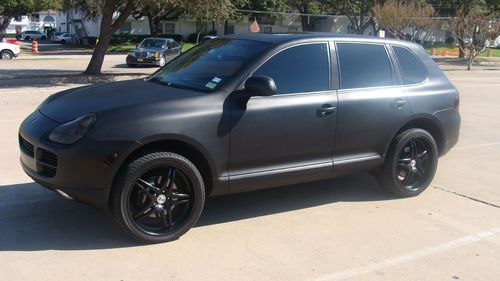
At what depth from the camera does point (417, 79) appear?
5.88 m

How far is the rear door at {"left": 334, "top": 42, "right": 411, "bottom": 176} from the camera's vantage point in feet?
17.1

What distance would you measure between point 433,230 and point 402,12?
3607 centimetres

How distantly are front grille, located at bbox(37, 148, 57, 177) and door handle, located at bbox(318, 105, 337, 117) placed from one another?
2.36 metres

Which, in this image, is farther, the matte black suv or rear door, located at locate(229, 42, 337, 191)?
rear door, located at locate(229, 42, 337, 191)

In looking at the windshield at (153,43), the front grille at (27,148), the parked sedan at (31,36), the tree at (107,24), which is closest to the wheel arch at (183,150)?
the front grille at (27,148)

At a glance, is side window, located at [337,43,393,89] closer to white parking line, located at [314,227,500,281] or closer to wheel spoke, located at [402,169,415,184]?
wheel spoke, located at [402,169,415,184]

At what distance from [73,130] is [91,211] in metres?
1.23

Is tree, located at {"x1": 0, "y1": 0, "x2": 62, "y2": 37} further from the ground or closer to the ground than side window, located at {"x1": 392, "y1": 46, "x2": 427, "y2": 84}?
further from the ground

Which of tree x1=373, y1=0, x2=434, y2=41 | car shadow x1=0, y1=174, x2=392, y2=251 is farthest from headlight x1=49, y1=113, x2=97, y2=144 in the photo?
tree x1=373, y1=0, x2=434, y2=41

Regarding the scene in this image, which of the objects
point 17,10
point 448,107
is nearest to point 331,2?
point 17,10

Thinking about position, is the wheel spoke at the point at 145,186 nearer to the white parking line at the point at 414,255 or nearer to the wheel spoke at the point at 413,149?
the white parking line at the point at 414,255

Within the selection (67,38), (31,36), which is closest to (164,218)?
(67,38)

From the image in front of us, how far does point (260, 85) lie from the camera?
445 cm

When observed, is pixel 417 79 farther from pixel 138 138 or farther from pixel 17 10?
pixel 17 10
